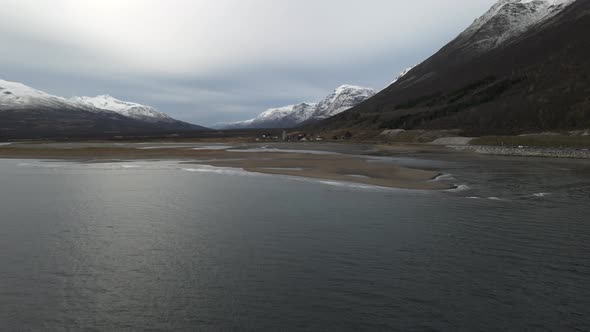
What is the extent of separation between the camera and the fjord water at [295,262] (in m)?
12.0

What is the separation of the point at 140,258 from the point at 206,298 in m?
5.38

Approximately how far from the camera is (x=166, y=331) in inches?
436

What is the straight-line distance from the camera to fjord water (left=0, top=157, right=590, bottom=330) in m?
12.0

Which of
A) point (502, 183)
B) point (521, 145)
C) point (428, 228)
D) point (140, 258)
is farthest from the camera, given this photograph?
point (521, 145)

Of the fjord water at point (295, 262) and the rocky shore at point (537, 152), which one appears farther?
the rocky shore at point (537, 152)

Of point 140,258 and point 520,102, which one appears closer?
point 140,258

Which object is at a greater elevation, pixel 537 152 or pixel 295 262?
pixel 537 152

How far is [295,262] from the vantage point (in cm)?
1647

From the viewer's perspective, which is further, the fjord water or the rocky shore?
the rocky shore

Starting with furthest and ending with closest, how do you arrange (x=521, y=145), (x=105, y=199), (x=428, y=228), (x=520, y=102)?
(x=520, y=102) < (x=521, y=145) < (x=105, y=199) < (x=428, y=228)

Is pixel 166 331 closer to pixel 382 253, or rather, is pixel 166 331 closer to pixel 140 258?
pixel 140 258

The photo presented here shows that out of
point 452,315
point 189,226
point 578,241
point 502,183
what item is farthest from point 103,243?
point 502,183

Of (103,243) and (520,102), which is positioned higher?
(520,102)

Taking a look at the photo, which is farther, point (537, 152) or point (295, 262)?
point (537, 152)
